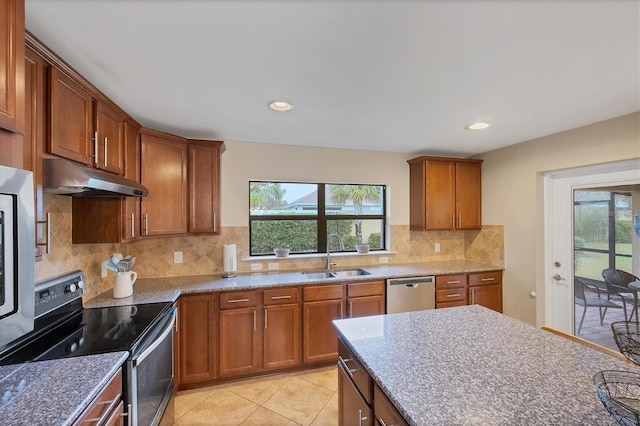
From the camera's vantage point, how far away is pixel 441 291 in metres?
3.14

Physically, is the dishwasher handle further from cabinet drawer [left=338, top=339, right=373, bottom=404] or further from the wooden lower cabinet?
cabinet drawer [left=338, top=339, right=373, bottom=404]

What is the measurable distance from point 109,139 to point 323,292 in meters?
2.15

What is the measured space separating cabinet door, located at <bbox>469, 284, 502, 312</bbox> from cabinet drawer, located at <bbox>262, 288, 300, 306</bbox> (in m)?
2.07

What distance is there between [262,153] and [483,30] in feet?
7.83

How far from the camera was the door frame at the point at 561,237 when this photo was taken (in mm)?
2747

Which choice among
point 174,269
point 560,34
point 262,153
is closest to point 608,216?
point 560,34

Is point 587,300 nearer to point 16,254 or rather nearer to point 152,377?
point 152,377

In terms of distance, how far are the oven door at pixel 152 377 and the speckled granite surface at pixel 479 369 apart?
1072 mm

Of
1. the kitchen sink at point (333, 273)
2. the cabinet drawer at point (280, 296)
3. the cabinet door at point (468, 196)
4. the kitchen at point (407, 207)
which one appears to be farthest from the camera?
the cabinet door at point (468, 196)

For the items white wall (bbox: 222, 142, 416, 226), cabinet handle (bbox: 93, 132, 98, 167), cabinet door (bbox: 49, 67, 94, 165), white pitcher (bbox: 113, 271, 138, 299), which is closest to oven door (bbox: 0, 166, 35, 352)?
cabinet door (bbox: 49, 67, 94, 165)

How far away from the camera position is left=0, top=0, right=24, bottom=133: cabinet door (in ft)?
3.02

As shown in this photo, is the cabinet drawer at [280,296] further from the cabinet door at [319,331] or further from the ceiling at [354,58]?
the ceiling at [354,58]

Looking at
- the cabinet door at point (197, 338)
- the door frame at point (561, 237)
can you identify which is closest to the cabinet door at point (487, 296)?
the door frame at point (561, 237)

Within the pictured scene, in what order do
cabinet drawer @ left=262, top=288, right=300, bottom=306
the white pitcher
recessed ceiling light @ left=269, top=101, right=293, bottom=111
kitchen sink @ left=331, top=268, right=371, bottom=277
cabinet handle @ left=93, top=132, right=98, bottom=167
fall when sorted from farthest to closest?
kitchen sink @ left=331, top=268, right=371, bottom=277, cabinet drawer @ left=262, top=288, right=300, bottom=306, the white pitcher, recessed ceiling light @ left=269, top=101, right=293, bottom=111, cabinet handle @ left=93, top=132, right=98, bottom=167
